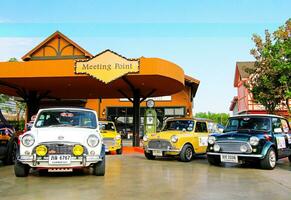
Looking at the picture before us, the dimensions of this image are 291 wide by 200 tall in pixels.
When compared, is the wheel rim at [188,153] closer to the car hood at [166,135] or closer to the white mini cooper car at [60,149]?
the car hood at [166,135]

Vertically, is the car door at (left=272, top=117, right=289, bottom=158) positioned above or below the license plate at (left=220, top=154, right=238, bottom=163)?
above

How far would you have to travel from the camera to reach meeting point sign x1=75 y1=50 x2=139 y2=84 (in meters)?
16.7

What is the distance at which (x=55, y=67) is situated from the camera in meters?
17.0

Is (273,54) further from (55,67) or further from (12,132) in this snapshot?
(12,132)

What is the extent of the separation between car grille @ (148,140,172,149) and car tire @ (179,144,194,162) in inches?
20.1

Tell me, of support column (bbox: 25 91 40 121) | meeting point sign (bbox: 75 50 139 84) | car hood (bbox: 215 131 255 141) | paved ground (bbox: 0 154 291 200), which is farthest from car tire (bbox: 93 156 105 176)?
support column (bbox: 25 91 40 121)

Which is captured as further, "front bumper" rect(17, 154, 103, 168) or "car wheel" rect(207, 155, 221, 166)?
"car wheel" rect(207, 155, 221, 166)

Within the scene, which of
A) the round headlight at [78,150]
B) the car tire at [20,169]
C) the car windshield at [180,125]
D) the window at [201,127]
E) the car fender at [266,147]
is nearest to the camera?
the round headlight at [78,150]

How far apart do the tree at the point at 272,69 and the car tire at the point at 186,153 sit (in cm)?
698

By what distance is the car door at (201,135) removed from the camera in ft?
45.4

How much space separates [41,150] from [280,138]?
7739mm

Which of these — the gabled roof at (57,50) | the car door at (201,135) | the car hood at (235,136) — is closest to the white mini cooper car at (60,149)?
the car hood at (235,136)

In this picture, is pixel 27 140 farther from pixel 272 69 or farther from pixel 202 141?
pixel 272 69

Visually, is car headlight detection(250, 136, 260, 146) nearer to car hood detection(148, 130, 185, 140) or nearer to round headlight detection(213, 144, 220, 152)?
round headlight detection(213, 144, 220, 152)
